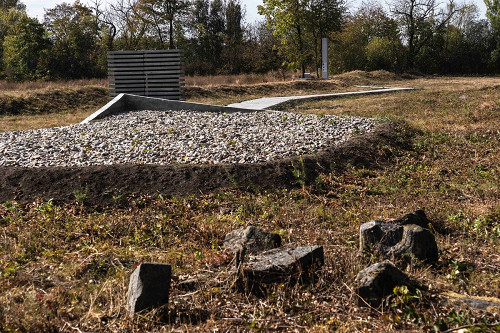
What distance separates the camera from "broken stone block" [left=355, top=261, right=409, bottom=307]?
2.99 m

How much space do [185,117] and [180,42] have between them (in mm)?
24573

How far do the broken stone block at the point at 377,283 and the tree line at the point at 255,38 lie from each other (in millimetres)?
Result: 23780

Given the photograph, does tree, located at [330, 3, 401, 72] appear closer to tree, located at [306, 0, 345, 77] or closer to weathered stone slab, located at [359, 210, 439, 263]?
tree, located at [306, 0, 345, 77]

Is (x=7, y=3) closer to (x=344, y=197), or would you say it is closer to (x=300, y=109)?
(x=300, y=109)

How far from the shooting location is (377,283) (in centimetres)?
300

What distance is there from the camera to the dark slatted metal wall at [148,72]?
15.4m

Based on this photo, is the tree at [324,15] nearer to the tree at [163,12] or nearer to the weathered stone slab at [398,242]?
the tree at [163,12]

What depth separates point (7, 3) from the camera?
4441cm

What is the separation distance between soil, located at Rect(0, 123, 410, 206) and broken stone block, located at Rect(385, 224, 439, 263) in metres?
2.47

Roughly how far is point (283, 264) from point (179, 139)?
16.2ft

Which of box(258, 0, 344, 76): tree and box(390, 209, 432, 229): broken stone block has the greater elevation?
A: box(258, 0, 344, 76): tree

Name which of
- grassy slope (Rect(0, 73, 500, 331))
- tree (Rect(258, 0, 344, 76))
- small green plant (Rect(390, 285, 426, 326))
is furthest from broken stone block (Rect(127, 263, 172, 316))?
tree (Rect(258, 0, 344, 76))

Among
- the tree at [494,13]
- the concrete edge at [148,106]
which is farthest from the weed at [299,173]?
the tree at [494,13]

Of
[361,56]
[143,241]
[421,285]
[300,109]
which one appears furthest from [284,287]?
[361,56]
